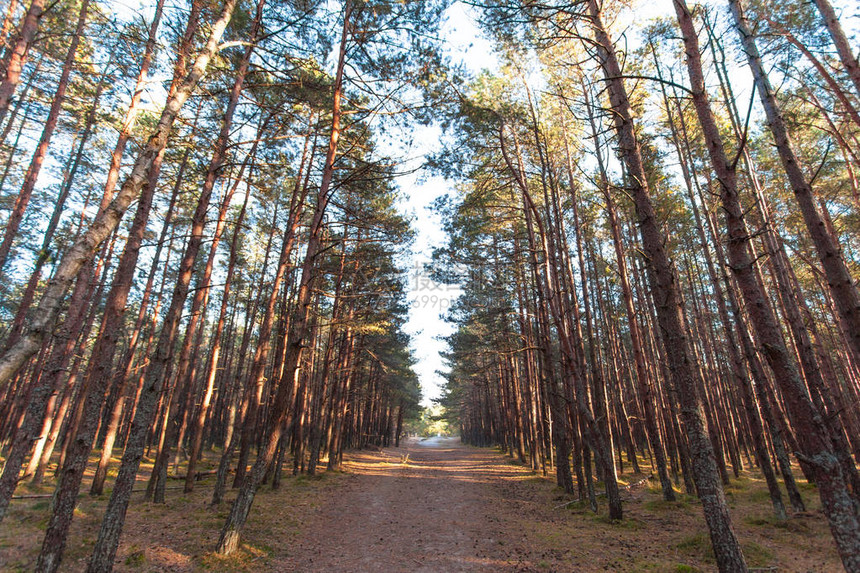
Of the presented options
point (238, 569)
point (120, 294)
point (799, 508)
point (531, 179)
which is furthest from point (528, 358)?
point (120, 294)

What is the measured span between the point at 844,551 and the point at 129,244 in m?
10.4

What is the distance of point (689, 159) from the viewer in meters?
11.4

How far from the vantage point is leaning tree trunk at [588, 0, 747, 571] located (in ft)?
14.3

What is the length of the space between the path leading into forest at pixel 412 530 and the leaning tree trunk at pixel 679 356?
10.6 feet

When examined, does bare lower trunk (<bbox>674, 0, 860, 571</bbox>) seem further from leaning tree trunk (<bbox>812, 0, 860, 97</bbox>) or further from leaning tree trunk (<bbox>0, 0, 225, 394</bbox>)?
leaning tree trunk (<bbox>0, 0, 225, 394</bbox>)

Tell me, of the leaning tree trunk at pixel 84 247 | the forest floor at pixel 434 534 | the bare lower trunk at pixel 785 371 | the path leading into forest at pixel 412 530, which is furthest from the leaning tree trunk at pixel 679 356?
the leaning tree trunk at pixel 84 247

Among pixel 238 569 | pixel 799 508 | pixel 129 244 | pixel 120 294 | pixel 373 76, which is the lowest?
pixel 238 569

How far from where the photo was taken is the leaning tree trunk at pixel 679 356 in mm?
4359

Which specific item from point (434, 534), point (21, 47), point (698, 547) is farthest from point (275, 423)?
point (698, 547)

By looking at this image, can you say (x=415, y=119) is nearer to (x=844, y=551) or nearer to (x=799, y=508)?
(x=844, y=551)

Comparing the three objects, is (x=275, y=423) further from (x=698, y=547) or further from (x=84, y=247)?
(x=698, y=547)

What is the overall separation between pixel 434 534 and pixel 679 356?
665cm

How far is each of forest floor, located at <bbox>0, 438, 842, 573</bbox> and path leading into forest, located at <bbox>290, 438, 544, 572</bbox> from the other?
0.12 feet

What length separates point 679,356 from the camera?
4875 mm
